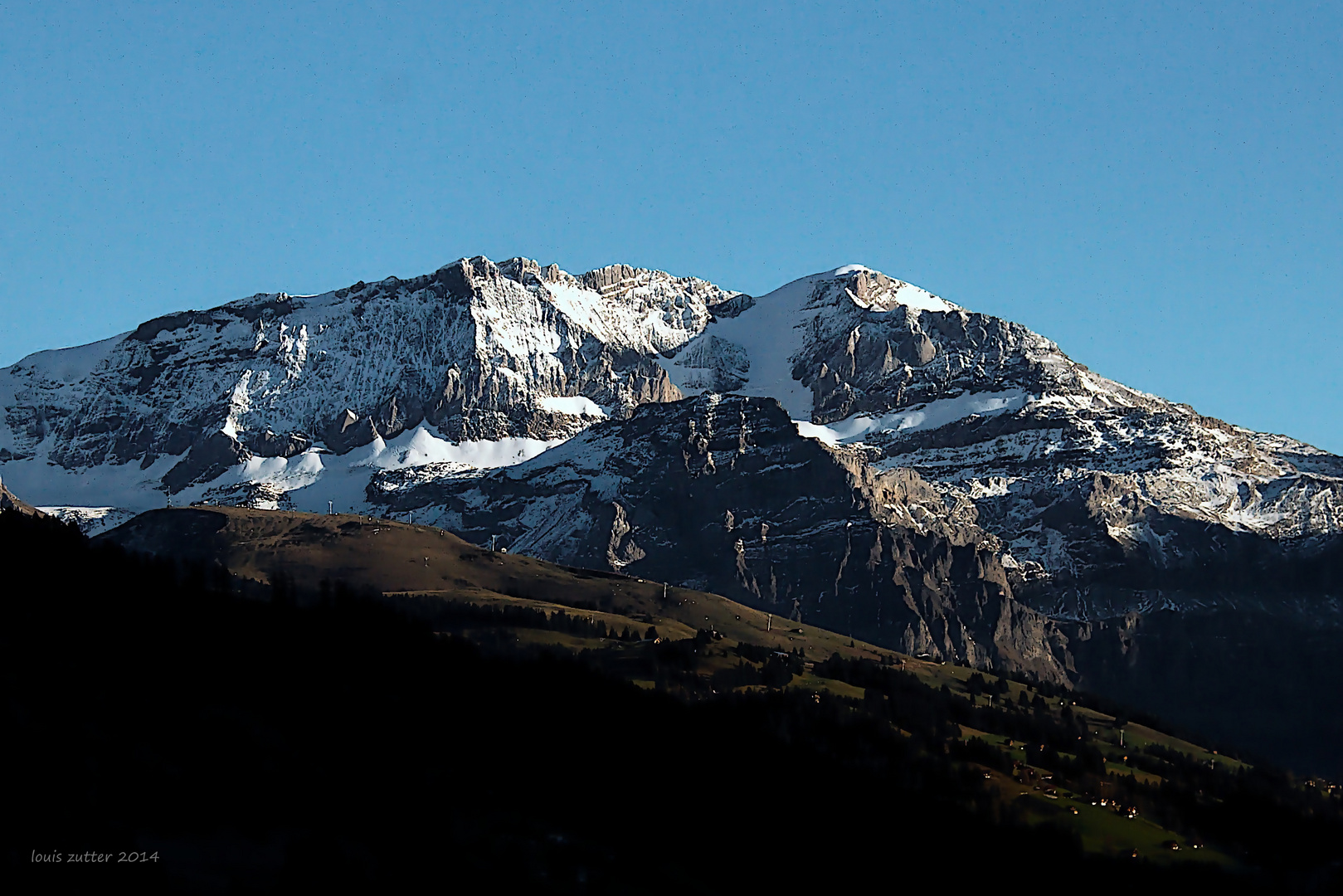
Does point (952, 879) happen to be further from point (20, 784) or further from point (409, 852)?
point (20, 784)

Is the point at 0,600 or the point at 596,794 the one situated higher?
the point at 0,600

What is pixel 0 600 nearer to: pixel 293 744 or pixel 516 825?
pixel 293 744

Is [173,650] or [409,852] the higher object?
[173,650]

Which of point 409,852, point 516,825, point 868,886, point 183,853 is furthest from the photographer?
point 868,886

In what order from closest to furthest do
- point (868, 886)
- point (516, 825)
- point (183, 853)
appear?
point (183, 853)
point (516, 825)
point (868, 886)

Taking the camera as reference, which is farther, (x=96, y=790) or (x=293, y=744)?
(x=293, y=744)

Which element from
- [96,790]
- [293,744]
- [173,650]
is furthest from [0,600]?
[96,790]

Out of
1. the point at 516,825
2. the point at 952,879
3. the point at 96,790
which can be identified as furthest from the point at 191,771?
the point at 952,879

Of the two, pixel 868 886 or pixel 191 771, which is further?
pixel 868 886

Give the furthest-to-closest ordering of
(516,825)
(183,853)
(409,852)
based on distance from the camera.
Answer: (516,825) → (409,852) → (183,853)

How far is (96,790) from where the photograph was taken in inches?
6004

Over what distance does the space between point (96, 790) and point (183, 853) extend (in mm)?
9825

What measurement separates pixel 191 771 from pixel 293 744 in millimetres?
17688

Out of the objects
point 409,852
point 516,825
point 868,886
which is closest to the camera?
point 409,852
